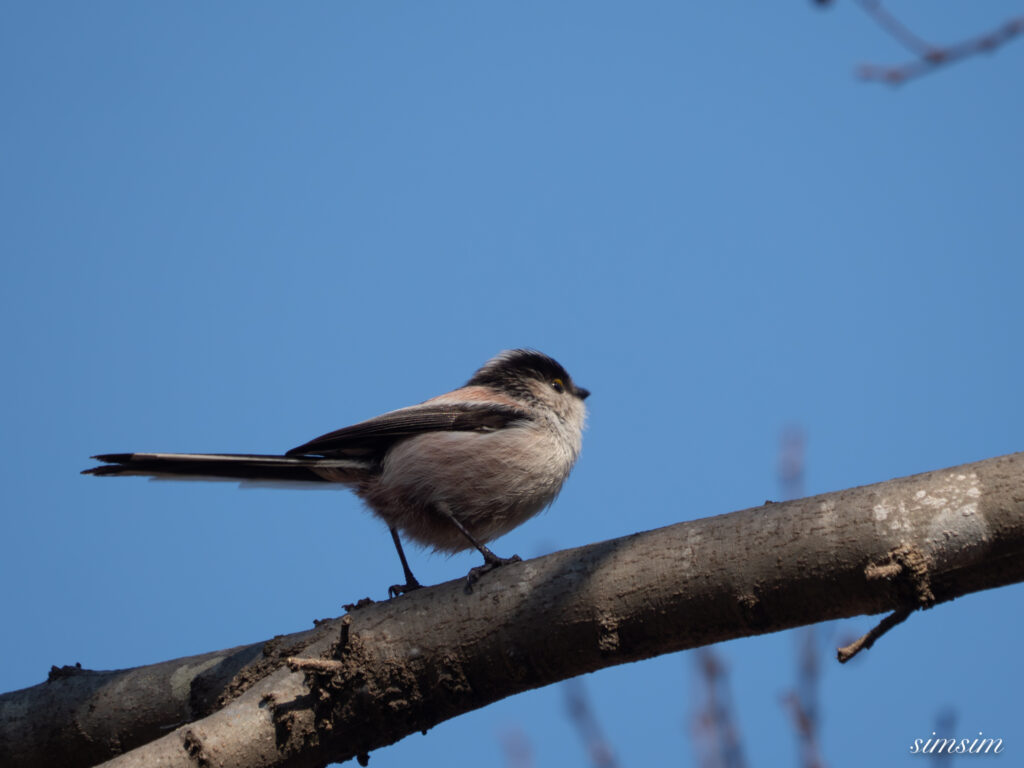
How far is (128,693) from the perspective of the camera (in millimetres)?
3480

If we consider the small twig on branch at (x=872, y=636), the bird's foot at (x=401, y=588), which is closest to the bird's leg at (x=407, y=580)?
the bird's foot at (x=401, y=588)

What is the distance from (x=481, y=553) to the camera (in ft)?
14.5

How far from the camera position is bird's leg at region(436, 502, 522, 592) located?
3.15 m

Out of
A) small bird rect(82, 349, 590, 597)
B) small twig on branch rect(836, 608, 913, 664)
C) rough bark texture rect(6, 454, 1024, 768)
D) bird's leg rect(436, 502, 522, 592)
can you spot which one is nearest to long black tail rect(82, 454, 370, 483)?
small bird rect(82, 349, 590, 597)

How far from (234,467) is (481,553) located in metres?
1.27

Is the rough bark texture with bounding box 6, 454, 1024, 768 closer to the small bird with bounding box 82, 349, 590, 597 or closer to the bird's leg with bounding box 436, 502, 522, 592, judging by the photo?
the bird's leg with bounding box 436, 502, 522, 592

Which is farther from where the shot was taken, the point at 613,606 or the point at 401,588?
the point at 401,588

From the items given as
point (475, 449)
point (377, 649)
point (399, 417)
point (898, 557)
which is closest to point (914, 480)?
point (898, 557)

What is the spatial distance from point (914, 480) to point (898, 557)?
265 millimetres

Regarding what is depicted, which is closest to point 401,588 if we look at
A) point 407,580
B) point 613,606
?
point 407,580

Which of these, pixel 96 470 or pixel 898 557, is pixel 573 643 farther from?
pixel 96 470

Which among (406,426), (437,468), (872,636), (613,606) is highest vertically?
(406,426)

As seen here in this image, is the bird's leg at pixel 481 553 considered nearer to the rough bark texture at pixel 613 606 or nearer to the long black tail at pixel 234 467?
the rough bark texture at pixel 613 606

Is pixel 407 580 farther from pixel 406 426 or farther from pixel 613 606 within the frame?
pixel 613 606
